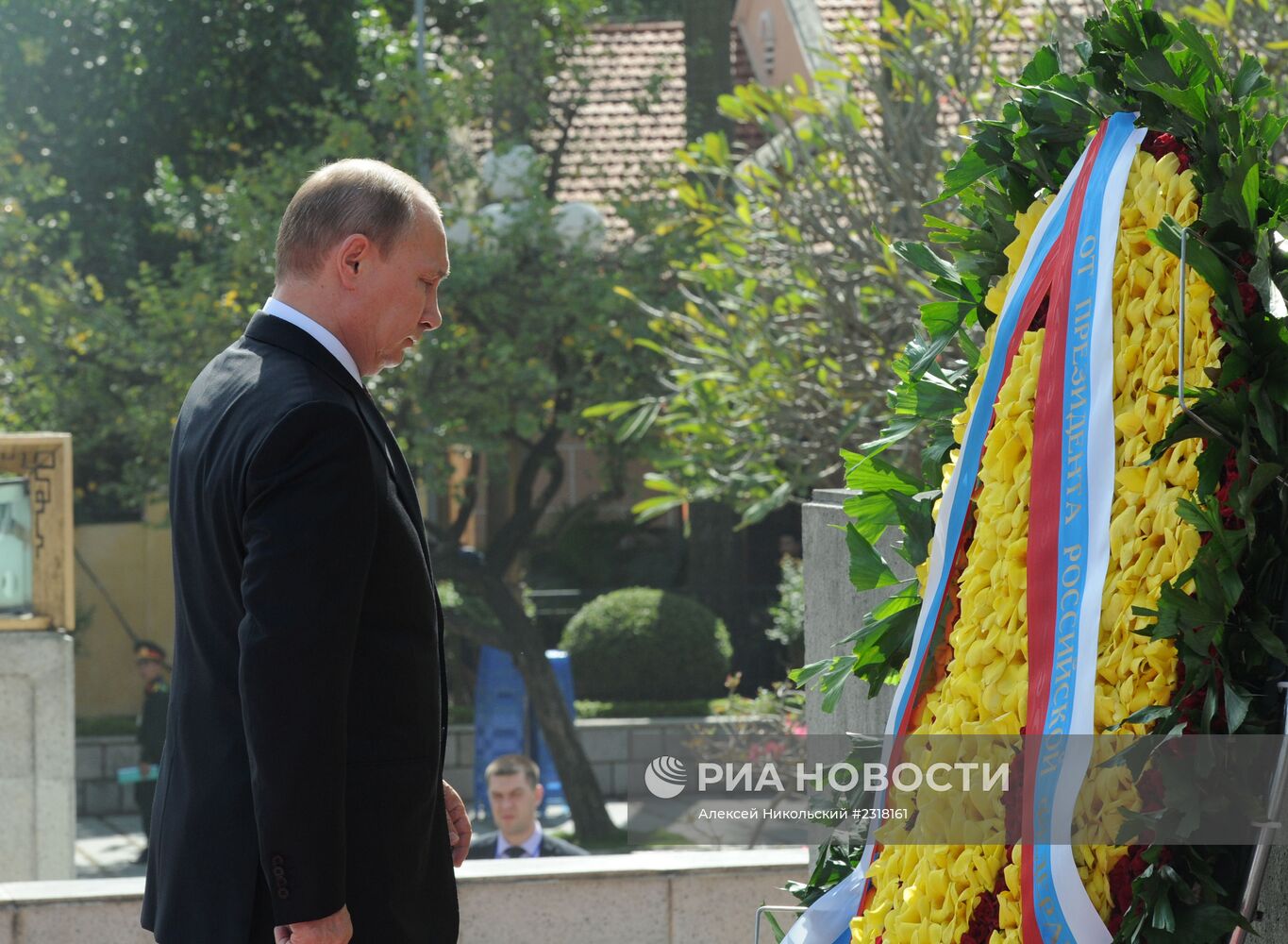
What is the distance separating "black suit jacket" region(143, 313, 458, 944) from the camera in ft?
6.91

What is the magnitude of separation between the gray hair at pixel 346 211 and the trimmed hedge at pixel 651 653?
39.3 ft

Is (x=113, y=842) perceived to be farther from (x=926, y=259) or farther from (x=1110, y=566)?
(x=1110, y=566)

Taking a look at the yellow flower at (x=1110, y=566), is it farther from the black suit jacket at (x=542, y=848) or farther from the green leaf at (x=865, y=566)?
the black suit jacket at (x=542, y=848)

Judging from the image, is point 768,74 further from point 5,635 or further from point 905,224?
point 5,635

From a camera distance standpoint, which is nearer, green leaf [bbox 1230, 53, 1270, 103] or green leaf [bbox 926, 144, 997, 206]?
green leaf [bbox 1230, 53, 1270, 103]

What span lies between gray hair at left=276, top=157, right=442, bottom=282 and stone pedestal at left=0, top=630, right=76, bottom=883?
14.4ft

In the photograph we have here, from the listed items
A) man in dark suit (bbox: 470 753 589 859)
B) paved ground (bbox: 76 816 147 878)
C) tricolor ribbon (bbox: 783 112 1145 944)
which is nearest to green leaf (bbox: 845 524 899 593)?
tricolor ribbon (bbox: 783 112 1145 944)

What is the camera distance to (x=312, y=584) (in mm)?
2121

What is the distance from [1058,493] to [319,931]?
3.95ft

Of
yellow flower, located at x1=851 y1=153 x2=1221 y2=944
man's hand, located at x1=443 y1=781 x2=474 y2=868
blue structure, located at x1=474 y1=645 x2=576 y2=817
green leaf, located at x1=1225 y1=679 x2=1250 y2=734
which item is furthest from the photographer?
blue structure, located at x1=474 y1=645 x2=576 y2=817

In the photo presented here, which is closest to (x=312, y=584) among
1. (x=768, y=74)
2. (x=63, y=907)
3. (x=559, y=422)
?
(x=63, y=907)

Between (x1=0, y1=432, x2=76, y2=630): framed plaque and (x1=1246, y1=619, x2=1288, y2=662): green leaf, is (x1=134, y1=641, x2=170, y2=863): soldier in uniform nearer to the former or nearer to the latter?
(x1=0, y1=432, x2=76, y2=630): framed plaque

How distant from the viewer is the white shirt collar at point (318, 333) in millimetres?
2330

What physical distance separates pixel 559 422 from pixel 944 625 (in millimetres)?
8842
